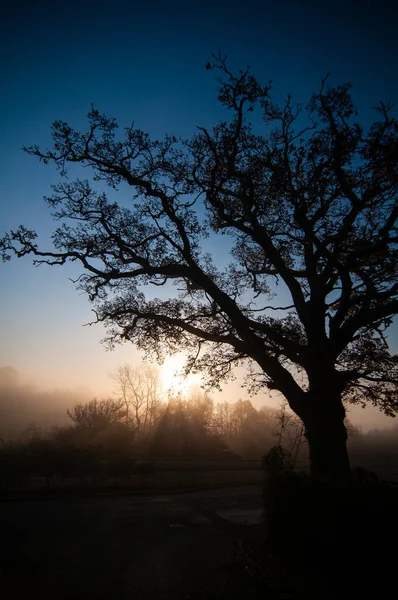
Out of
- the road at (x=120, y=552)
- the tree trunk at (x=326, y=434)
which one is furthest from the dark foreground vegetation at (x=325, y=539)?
the tree trunk at (x=326, y=434)

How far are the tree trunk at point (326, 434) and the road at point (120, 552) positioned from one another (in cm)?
322

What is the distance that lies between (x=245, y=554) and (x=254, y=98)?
12.4 meters

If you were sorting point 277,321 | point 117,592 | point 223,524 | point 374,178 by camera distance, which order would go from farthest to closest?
point 277,321 → point 223,524 → point 374,178 → point 117,592

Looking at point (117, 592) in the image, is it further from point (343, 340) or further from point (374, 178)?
point (374, 178)

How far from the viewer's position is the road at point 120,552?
5539mm

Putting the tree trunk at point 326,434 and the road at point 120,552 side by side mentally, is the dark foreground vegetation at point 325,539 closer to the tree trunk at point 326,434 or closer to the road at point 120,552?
the road at point 120,552

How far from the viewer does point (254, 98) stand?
1061 centimetres

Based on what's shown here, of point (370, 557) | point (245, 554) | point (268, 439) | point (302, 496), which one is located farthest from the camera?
point (268, 439)

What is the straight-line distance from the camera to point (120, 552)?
769cm

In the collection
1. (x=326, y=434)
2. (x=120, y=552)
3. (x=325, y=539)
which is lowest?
(x=120, y=552)

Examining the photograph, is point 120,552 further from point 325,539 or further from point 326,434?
point 326,434

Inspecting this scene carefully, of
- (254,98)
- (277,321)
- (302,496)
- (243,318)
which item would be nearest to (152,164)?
(254,98)

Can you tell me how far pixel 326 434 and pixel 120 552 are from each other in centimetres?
588

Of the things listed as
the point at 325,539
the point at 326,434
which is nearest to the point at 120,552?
the point at 325,539
